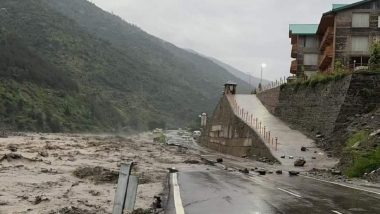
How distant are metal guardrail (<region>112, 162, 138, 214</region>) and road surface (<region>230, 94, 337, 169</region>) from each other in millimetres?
23297

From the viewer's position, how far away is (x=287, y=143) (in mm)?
39281

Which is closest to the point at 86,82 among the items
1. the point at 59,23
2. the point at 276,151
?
the point at 59,23

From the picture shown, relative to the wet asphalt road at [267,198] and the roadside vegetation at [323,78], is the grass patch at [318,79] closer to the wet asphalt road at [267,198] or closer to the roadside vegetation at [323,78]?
the roadside vegetation at [323,78]

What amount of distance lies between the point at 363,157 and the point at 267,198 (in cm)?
1164

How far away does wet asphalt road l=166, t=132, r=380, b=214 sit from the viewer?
1267cm

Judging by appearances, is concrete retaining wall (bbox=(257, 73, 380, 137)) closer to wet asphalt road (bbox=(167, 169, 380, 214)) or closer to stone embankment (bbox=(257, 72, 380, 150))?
stone embankment (bbox=(257, 72, 380, 150))

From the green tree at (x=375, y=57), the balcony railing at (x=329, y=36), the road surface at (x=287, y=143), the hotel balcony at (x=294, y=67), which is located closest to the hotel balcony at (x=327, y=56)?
the balcony railing at (x=329, y=36)

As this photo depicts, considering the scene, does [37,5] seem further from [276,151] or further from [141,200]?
[141,200]

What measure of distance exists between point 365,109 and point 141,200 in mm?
26642

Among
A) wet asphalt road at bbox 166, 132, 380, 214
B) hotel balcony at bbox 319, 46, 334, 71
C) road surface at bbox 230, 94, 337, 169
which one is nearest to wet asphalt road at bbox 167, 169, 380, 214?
wet asphalt road at bbox 166, 132, 380, 214

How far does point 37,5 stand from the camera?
178250 millimetres

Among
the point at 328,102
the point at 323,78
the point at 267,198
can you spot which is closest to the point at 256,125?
the point at 323,78

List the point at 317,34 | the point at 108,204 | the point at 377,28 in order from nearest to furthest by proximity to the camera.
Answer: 1. the point at 108,204
2. the point at 377,28
3. the point at 317,34

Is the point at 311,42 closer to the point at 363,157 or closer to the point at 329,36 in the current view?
the point at 329,36
